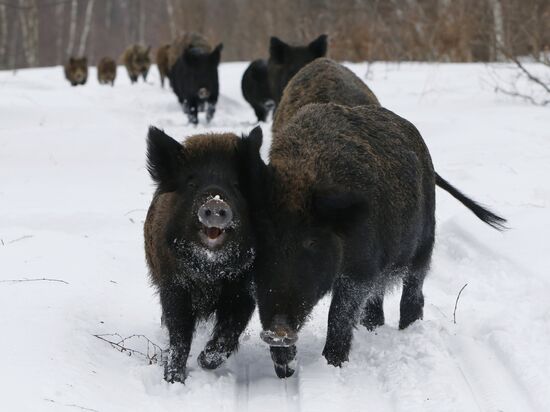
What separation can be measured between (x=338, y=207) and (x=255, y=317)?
193 centimetres

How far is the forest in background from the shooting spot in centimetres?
1755

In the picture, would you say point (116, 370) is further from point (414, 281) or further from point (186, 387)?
point (414, 281)

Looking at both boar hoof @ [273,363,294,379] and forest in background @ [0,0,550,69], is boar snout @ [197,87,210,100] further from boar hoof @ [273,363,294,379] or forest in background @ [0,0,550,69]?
boar hoof @ [273,363,294,379]

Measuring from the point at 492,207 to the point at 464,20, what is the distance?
Answer: 12458 mm

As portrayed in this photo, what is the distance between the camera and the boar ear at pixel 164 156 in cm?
442

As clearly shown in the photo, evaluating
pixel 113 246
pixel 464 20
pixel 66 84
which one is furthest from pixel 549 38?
pixel 66 84

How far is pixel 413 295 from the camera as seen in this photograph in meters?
5.59

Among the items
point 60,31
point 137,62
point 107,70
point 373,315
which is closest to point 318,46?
point 373,315

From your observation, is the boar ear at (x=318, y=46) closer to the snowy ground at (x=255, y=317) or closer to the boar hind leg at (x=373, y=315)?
the snowy ground at (x=255, y=317)

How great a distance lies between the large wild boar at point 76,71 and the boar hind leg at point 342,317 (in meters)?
23.1

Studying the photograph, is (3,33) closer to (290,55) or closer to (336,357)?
(290,55)

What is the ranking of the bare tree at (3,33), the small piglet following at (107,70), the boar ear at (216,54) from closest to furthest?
the boar ear at (216,54), the small piglet following at (107,70), the bare tree at (3,33)

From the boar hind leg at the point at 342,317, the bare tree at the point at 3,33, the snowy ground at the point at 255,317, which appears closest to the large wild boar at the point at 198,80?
the snowy ground at the point at 255,317

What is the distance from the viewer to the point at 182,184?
14.5 feet
